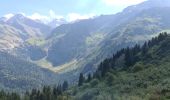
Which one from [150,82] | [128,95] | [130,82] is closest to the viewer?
[128,95]

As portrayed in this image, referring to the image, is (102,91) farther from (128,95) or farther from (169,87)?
(169,87)

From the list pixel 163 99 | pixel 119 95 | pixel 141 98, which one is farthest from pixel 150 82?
pixel 163 99

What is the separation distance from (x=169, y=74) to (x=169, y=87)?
35572 millimetres

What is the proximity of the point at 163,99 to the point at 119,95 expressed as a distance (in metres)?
40.1

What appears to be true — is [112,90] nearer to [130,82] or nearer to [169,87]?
[130,82]

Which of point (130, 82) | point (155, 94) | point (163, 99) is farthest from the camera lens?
point (130, 82)

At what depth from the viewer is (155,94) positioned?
15200cm

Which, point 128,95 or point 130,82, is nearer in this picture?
point 128,95

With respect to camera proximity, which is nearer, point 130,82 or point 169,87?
point 169,87

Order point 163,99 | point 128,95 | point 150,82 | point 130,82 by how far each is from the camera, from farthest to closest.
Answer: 1. point 130,82
2. point 150,82
3. point 128,95
4. point 163,99

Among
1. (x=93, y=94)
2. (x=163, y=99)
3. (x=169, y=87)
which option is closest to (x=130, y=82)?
(x=93, y=94)

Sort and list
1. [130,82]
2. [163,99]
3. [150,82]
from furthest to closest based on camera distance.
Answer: [130,82] → [150,82] → [163,99]

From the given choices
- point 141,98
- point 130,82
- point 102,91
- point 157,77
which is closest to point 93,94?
point 102,91

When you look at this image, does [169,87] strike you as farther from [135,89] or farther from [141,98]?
[135,89]
